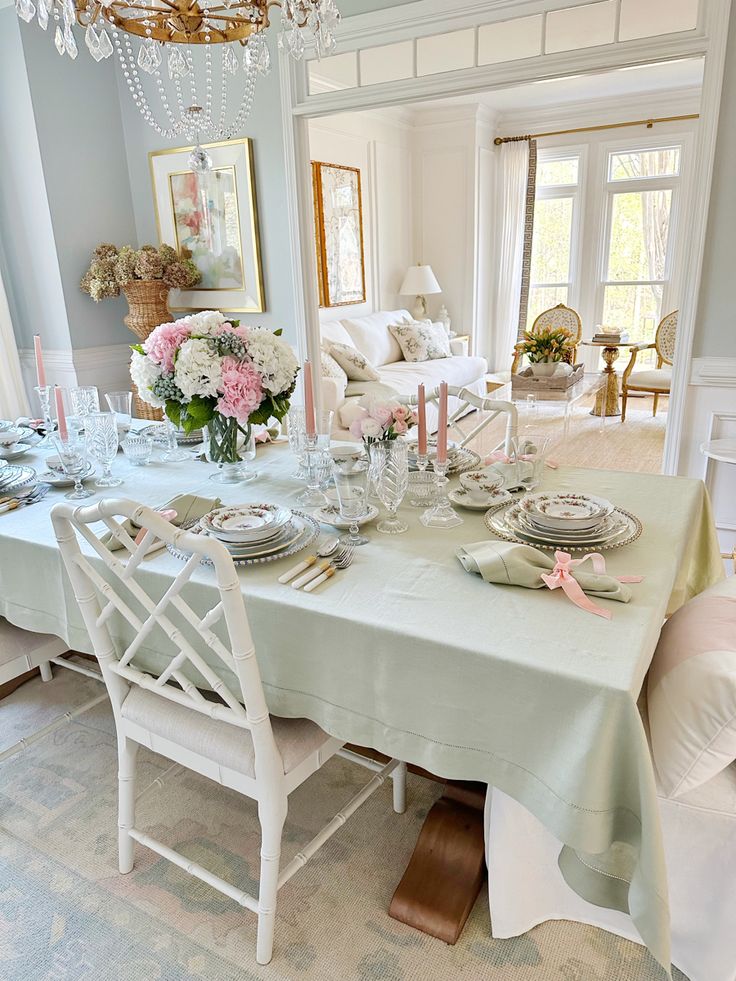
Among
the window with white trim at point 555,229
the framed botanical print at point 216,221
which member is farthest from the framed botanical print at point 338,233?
the window with white trim at point 555,229

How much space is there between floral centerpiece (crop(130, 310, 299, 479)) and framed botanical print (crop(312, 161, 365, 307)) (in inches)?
147

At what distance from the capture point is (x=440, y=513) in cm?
167

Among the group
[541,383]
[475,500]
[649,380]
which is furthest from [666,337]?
[475,500]

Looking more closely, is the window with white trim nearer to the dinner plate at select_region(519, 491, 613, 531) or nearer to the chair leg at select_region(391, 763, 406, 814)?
the dinner plate at select_region(519, 491, 613, 531)

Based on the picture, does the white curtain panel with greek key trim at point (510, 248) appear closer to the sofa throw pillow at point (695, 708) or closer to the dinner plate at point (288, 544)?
the dinner plate at point (288, 544)

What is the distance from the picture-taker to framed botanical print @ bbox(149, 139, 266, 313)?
378cm

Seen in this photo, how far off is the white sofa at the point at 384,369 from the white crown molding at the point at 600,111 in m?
2.38

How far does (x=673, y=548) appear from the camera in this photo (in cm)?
147

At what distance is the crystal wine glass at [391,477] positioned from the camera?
156cm

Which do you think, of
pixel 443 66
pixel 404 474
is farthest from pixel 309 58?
pixel 404 474

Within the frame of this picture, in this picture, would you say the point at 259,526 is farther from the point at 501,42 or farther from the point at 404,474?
the point at 501,42

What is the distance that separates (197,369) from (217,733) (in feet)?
2.87

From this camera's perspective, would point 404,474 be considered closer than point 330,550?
No

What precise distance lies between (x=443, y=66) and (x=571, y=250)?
4.55m
